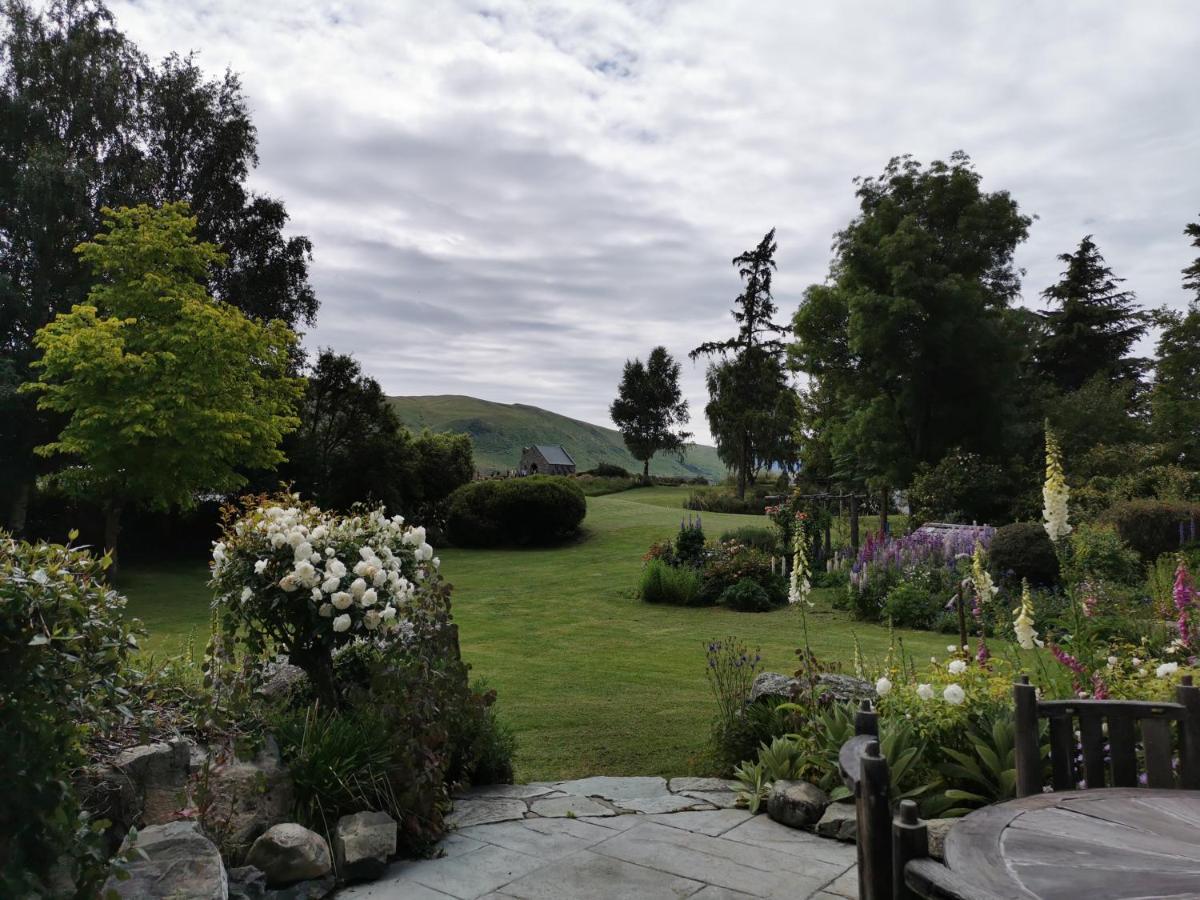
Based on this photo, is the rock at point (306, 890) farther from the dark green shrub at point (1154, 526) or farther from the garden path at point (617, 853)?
the dark green shrub at point (1154, 526)

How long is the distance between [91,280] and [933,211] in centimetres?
2190

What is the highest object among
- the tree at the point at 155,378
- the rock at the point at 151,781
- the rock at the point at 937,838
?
the tree at the point at 155,378

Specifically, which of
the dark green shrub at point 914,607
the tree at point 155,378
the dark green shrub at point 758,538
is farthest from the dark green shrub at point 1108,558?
the tree at point 155,378

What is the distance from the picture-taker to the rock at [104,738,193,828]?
10.1ft

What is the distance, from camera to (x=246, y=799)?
3469mm

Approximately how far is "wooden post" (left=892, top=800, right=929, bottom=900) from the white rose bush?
117 inches

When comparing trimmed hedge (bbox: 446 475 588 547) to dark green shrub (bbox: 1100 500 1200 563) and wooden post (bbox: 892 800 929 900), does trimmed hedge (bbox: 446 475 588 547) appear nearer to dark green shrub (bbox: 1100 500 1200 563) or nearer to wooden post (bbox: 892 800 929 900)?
dark green shrub (bbox: 1100 500 1200 563)

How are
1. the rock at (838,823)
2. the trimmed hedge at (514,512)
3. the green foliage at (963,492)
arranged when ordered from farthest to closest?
the trimmed hedge at (514,512), the green foliage at (963,492), the rock at (838,823)

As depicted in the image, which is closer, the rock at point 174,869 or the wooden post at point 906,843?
the wooden post at point 906,843

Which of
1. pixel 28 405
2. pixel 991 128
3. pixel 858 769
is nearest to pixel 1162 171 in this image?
pixel 991 128

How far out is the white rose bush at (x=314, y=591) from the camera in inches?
162

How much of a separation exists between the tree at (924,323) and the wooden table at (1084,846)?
19329 mm

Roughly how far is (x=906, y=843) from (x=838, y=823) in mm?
2502

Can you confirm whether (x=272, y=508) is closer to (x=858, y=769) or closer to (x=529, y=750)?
(x=529, y=750)
